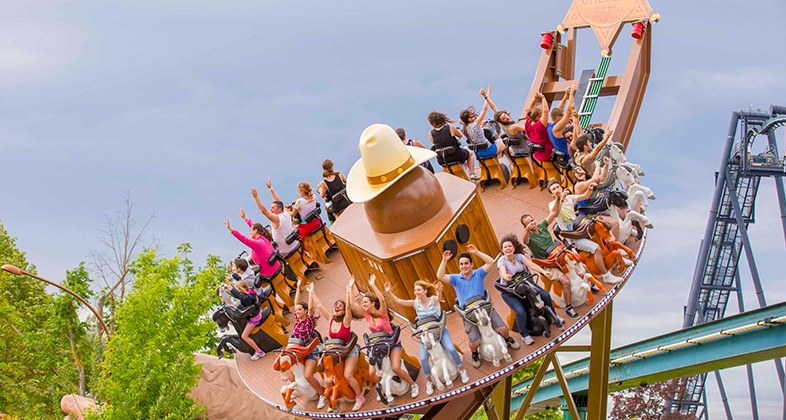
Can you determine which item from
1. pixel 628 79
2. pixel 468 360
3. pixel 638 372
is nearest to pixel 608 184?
pixel 468 360

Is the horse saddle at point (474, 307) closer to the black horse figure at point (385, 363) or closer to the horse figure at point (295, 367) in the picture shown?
the black horse figure at point (385, 363)

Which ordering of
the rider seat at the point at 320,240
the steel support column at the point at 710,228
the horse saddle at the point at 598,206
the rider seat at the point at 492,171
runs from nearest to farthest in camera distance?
the horse saddle at the point at 598,206 → the rider seat at the point at 492,171 → the rider seat at the point at 320,240 → the steel support column at the point at 710,228

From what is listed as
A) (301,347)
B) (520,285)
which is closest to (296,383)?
(301,347)

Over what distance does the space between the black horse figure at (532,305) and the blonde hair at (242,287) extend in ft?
11.5

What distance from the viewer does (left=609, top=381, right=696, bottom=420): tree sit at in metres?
21.1

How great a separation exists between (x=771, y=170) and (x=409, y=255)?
14.9 meters

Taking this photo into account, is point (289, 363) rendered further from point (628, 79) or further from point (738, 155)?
point (738, 155)

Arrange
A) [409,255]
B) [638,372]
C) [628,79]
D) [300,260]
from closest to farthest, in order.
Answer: [409,255] → [300,260] → [628,79] → [638,372]

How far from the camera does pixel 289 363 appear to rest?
8.68 meters

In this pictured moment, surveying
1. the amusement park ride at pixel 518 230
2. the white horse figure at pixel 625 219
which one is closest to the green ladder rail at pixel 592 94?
the amusement park ride at pixel 518 230

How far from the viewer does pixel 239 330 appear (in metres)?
10.6

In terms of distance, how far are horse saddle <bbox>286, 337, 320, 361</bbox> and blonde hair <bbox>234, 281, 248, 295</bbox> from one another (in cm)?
181

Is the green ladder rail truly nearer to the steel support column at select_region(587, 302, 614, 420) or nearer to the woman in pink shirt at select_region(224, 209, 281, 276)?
the steel support column at select_region(587, 302, 614, 420)

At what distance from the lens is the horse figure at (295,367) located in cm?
867
